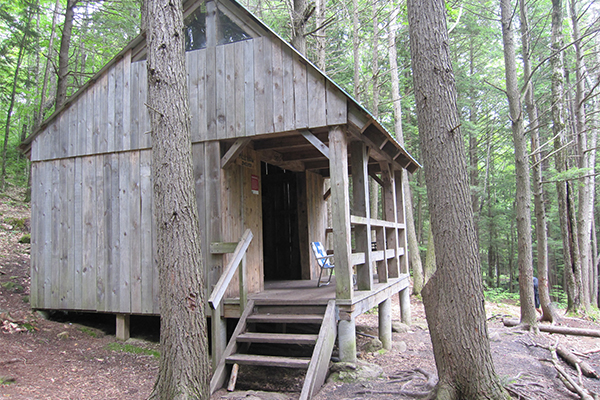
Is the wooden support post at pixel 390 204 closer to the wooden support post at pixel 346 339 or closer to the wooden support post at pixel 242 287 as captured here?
the wooden support post at pixel 346 339

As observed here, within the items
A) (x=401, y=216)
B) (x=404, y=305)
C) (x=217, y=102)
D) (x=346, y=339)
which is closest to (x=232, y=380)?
(x=346, y=339)

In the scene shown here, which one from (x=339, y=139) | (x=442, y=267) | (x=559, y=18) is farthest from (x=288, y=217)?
(x=559, y=18)

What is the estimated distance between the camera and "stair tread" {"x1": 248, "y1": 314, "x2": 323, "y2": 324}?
16.9 feet

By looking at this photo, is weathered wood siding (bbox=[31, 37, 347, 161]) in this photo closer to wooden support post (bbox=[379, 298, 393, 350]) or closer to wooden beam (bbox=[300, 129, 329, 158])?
wooden beam (bbox=[300, 129, 329, 158])

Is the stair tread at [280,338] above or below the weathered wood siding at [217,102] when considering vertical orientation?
below

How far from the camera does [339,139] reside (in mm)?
5426

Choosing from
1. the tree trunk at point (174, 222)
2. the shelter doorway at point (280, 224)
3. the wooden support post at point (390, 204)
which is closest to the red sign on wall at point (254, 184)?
the shelter doorway at point (280, 224)

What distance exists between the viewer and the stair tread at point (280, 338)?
16.1 ft

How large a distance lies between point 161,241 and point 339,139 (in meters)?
2.64

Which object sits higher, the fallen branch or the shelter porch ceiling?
the shelter porch ceiling

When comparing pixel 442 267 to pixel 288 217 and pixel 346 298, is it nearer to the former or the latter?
pixel 346 298

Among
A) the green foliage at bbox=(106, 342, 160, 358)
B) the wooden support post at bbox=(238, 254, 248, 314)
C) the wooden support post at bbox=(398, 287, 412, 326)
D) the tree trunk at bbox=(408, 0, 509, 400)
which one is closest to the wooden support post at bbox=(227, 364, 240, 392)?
the wooden support post at bbox=(238, 254, 248, 314)

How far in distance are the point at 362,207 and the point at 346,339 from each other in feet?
6.05

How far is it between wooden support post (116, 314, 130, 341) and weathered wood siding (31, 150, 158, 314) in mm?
168
